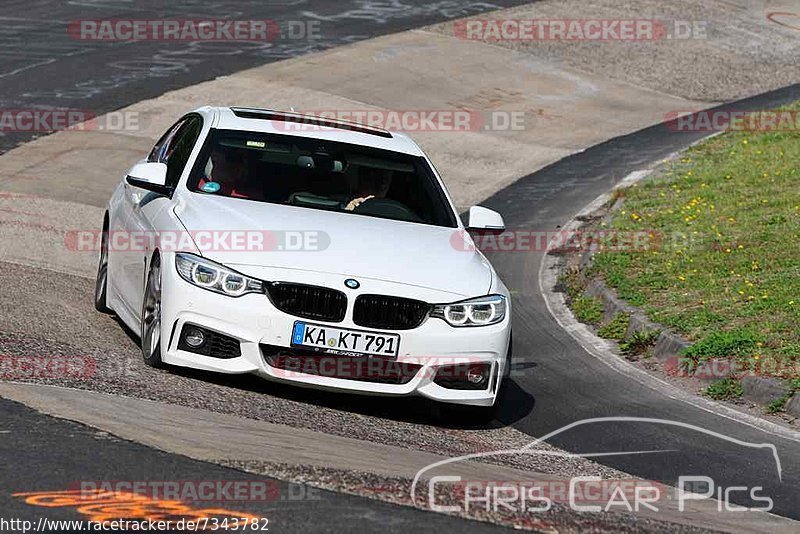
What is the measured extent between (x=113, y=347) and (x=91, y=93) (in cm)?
1335

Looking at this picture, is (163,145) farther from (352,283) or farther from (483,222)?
(352,283)

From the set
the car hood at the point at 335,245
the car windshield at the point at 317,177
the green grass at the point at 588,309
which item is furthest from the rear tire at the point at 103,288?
the green grass at the point at 588,309

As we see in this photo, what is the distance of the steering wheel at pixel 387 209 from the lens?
352 inches

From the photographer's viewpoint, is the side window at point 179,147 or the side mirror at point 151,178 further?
the side window at point 179,147

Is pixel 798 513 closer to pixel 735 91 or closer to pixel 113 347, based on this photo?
pixel 113 347

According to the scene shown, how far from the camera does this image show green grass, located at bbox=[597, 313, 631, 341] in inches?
447

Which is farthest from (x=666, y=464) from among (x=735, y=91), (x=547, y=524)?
(x=735, y=91)

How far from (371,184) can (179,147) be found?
1.46 m

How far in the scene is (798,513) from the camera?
6844 millimetres

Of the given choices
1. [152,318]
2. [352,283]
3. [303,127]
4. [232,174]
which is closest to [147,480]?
[352,283]

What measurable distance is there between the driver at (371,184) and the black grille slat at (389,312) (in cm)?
141

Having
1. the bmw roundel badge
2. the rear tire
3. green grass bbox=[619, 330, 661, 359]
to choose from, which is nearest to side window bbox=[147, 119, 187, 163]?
the rear tire

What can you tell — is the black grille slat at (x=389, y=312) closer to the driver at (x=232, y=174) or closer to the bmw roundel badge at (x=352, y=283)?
the bmw roundel badge at (x=352, y=283)

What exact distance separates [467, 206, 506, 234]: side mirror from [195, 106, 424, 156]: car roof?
2.07 ft
